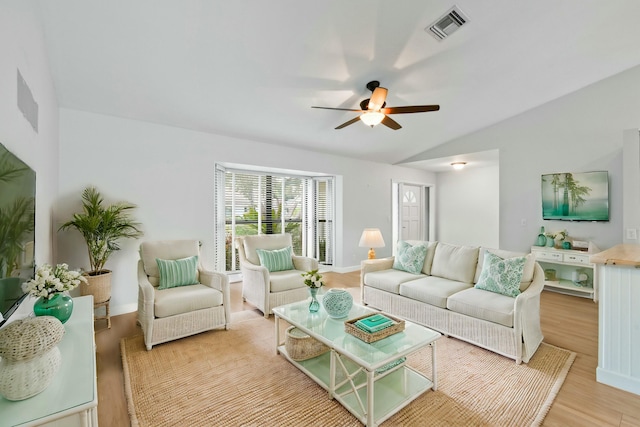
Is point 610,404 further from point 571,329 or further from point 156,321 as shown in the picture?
point 156,321

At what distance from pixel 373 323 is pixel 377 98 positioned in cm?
216

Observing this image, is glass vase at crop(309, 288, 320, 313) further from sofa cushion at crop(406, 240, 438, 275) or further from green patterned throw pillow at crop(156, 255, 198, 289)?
sofa cushion at crop(406, 240, 438, 275)

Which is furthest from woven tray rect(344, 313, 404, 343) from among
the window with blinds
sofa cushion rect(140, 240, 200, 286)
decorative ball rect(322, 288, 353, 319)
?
the window with blinds

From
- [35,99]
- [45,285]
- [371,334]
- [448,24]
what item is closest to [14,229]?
[45,285]

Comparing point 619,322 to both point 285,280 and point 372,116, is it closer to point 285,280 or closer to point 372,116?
point 372,116

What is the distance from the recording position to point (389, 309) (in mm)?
3381

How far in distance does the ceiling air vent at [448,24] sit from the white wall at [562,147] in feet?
10.1

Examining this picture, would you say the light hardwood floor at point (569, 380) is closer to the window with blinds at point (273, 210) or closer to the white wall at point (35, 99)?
the white wall at point (35, 99)

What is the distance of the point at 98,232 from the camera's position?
121 inches

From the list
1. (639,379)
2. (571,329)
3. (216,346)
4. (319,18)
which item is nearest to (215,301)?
(216,346)

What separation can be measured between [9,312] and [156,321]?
1.49m

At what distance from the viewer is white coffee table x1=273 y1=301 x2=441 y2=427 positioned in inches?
68.7

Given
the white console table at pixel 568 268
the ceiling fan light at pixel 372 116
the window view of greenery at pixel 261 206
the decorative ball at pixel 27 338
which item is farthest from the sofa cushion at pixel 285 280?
the white console table at pixel 568 268

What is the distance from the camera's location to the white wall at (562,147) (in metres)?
4.05
